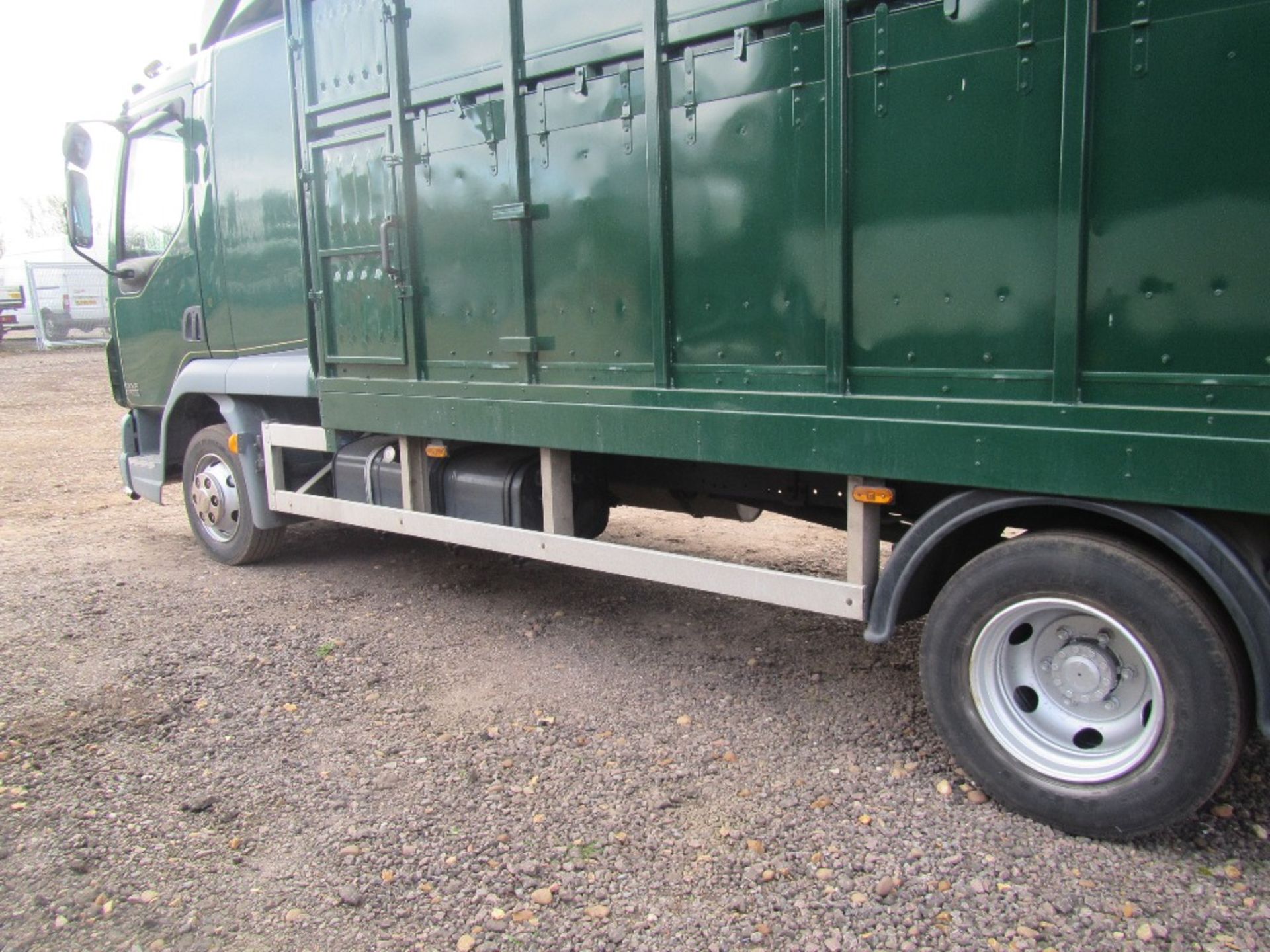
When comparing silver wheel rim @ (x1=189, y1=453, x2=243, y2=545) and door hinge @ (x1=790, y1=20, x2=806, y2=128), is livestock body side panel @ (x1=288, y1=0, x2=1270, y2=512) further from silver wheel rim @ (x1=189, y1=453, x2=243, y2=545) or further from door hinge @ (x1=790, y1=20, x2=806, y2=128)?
silver wheel rim @ (x1=189, y1=453, x2=243, y2=545)

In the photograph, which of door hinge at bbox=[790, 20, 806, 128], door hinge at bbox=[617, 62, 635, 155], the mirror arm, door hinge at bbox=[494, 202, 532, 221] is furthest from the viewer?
the mirror arm

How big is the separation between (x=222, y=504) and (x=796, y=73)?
4577mm

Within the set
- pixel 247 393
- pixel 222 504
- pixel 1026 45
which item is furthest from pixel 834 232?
pixel 222 504

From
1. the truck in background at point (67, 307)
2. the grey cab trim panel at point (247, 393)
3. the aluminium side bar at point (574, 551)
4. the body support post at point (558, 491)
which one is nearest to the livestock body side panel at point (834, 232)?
the body support post at point (558, 491)

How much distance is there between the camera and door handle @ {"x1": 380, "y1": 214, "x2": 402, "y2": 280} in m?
4.62

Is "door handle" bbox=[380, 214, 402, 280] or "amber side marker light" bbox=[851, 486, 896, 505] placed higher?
"door handle" bbox=[380, 214, 402, 280]

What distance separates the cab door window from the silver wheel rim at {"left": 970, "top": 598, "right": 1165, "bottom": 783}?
5520mm

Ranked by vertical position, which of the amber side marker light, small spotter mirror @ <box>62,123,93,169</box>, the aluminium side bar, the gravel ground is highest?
small spotter mirror @ <box>62,123,93,169</box>

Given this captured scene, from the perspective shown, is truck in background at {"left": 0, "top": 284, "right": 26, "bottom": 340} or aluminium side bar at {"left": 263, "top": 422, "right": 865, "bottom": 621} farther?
truck in background at {"left": 0, "top": 284, "right": 26, "bottom": 340}

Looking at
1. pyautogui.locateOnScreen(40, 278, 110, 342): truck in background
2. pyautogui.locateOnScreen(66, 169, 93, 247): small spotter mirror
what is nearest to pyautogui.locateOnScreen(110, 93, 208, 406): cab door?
pyautogui.locateOnScreen(66, 169, 93, 247): small spotter mirror

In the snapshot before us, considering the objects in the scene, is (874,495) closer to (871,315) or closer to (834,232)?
(871,315)

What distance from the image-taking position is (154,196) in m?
6.45

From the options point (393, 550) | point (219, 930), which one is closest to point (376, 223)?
point (393, 550)

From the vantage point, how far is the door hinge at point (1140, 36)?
2613 millimetres
